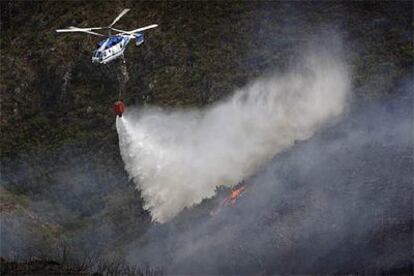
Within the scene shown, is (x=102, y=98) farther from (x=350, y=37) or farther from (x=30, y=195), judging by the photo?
(x=350, y=37)

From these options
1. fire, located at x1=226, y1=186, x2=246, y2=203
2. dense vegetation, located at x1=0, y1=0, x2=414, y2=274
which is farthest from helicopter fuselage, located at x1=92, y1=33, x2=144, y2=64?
fire, located at x1=226, y1=186, x2=246, y2=203

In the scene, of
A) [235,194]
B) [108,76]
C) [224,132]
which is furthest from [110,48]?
[235,194]

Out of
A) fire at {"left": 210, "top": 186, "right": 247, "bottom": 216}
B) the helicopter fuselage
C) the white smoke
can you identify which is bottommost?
fire at {"left": 210, "top": 186, "right": 247, "bottom": 216}

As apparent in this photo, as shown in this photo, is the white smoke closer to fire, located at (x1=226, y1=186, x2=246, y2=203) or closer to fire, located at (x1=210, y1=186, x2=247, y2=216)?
fire, located at (x1=226, y1=186, x2=246, y2=203)

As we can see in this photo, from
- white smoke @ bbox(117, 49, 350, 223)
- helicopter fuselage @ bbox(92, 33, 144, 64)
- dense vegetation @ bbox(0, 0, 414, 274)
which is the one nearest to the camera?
white smoke @ bbox(117, 49, 350, 223)

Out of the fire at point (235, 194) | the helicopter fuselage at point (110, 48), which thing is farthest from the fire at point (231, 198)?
the helicopter fuselage at point (110, 48)

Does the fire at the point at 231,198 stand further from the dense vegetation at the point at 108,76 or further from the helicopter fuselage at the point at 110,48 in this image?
the helicopter fuselage at the point at 110,48

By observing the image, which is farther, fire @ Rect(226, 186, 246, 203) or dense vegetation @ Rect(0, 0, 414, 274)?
dense vegetation @ Rect(0, 0, 414, 274)

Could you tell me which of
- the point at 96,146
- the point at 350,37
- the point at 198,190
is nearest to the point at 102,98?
the point at 96,146

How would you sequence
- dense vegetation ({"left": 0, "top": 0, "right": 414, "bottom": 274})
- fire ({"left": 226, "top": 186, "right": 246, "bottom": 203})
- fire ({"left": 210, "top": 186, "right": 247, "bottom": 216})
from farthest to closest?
1. dense vegetation ({"left": 0, "top": 0, "right": 414, "bottom": 274})
2. fire ({"left": 226, "top": 186, "right": 246, "bottom": 203})
3. fire ({"left": 210, "top": 186, "right": 247, "bottom": 216})
